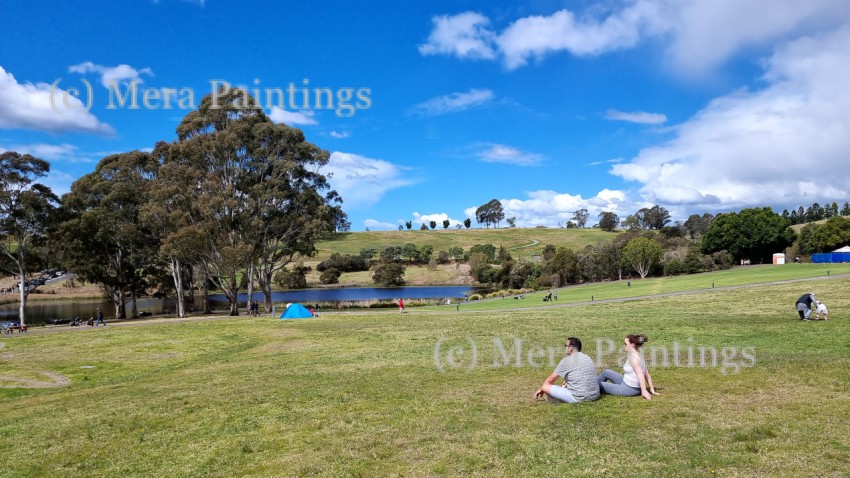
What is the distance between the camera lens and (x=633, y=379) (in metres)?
9.95

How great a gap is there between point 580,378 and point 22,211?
160 ft

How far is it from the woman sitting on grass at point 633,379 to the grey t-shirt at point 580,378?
448 millimetres

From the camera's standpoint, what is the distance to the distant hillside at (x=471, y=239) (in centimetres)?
15125

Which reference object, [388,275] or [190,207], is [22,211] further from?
[388,275]

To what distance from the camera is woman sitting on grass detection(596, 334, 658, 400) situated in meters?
9.79

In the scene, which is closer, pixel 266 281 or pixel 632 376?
pixel 632 376

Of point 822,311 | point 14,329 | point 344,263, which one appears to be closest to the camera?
point 822,311

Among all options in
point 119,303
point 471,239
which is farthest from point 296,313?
point 471,239

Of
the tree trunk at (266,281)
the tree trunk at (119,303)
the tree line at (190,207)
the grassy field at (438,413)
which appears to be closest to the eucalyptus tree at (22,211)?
the tree line at (190,207)

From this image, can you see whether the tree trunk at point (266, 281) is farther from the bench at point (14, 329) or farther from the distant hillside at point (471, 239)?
the distant hillside at point (471, 239)

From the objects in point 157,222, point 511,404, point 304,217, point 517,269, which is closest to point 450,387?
point 511,404

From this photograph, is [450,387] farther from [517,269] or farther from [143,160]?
[517,269]

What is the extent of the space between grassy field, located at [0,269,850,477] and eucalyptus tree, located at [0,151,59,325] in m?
28.1

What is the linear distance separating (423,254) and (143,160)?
289 ft
